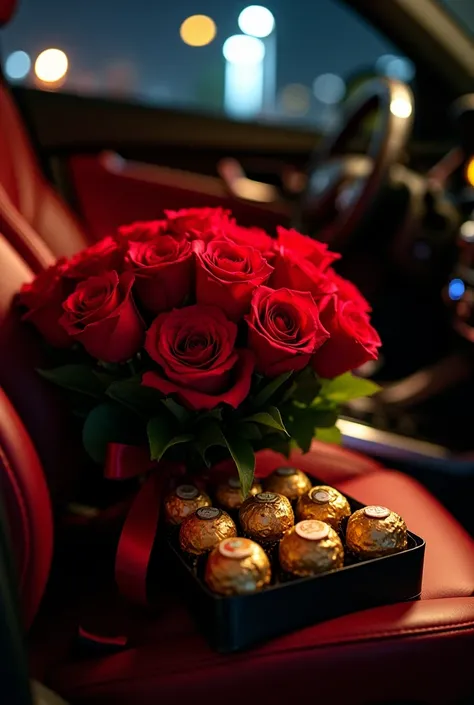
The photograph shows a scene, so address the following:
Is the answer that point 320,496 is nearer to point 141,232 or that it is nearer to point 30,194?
point 141,232

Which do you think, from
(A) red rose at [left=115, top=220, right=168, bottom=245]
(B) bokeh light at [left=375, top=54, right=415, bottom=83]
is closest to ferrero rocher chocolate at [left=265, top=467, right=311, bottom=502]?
(A) red rose at [left=115, top=220, right=168, bottom=245]

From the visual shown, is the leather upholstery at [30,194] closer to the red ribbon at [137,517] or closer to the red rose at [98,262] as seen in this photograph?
the red rose at [98,262]

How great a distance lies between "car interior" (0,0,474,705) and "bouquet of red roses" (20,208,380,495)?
0.08 meters

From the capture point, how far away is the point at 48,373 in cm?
74

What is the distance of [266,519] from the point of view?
2.10 ft

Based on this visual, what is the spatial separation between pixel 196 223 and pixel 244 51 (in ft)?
7.86

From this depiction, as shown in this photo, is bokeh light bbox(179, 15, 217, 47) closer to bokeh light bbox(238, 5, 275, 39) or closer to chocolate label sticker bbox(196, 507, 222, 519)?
bokeh light bbox(238, 5, 275, 39)

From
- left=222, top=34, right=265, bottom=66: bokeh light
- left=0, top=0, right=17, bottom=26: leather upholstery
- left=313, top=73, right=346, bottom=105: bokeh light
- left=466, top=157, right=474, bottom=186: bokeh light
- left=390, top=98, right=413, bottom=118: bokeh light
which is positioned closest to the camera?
left=0, top=0, right=17, bottom=26: leather upholstery

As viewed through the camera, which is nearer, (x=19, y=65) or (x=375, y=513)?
(x=375, y=513)

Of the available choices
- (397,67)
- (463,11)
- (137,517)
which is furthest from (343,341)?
(397,67)

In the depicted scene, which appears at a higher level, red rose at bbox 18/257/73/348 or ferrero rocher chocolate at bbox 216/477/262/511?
red rose at bbox 18/257/73/348

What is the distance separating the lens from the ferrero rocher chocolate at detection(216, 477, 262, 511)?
0.72m

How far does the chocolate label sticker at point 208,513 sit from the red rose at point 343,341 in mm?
194

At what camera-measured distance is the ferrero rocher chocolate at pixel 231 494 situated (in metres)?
0.72
